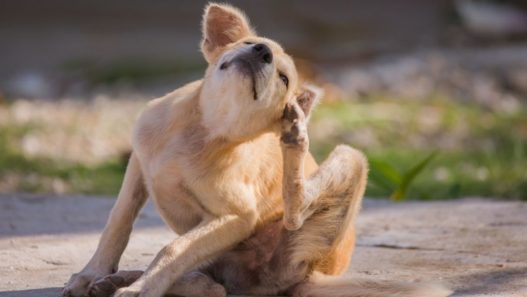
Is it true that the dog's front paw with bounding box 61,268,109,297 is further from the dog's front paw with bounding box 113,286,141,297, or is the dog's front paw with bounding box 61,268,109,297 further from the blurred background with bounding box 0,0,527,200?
the blurred background with bounding box 0,0,527,200

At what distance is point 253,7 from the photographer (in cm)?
1344

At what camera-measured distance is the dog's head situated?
12.6ft

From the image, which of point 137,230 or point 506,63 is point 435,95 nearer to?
point 506,63

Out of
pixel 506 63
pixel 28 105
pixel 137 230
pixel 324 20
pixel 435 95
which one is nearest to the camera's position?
pixel 137 230

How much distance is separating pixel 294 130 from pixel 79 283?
993 mm

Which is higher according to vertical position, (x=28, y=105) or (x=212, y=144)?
(x=212, y=144)

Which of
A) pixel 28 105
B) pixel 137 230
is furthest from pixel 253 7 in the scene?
pixel 137 230

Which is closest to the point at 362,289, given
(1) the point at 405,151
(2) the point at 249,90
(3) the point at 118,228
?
(2) the point at 249,90

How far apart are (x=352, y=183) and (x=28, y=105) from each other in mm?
5514

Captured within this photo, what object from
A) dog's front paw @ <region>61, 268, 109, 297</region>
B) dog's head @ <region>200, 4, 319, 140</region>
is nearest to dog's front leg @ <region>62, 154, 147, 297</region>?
dog's front paw @ <region>61, 268, 109, 297</region>

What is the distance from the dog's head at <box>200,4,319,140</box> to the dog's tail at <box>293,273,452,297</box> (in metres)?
0.66

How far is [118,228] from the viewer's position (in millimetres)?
4184

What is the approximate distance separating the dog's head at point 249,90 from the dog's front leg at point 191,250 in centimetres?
32

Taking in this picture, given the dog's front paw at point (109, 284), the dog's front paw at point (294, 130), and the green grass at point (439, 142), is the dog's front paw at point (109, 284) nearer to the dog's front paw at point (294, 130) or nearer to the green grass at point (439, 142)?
the dog's front paw at point (294, 130)
